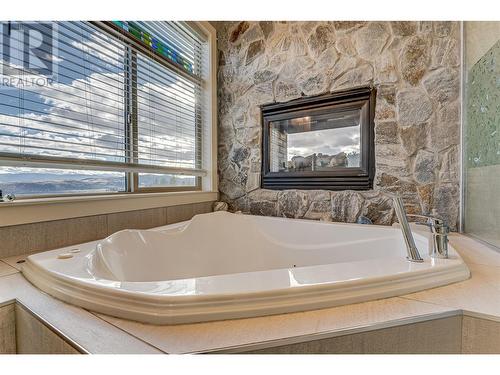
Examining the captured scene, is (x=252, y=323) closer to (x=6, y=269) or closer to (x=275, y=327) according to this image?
(x=275, y=327)

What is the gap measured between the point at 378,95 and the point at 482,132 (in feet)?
1.99

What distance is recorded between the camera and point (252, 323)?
24.3 inches

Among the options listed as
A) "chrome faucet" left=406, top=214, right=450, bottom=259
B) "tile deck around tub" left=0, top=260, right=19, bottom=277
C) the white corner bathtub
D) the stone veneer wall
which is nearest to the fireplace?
the stone veneer wall

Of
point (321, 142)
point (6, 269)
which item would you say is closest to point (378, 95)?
point (321, 142)

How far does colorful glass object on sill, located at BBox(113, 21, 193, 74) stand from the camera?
64.8 inches

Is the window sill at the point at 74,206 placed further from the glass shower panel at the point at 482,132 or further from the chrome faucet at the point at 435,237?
the glass shower panel at the point at 482,132

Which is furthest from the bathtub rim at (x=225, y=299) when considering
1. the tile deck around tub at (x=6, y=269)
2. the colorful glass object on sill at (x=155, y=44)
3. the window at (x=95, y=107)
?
the colorful glass object on sill at (x=155, y=44)

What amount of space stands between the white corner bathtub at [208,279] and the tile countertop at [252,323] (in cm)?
2

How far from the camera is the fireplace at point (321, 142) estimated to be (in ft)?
5.93

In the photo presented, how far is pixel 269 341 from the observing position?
557 mm

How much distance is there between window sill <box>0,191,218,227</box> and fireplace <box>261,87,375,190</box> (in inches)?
34.9

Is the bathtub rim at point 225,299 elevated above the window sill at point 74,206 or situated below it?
below

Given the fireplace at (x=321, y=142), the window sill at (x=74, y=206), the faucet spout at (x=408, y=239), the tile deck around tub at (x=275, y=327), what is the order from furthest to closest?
the fireplace at (x=321, y=142) → the window sill at (x=74, y=206) → the faucet spout at (x=408, y=239) → the tile deck around tub at (x=275, y=327)
